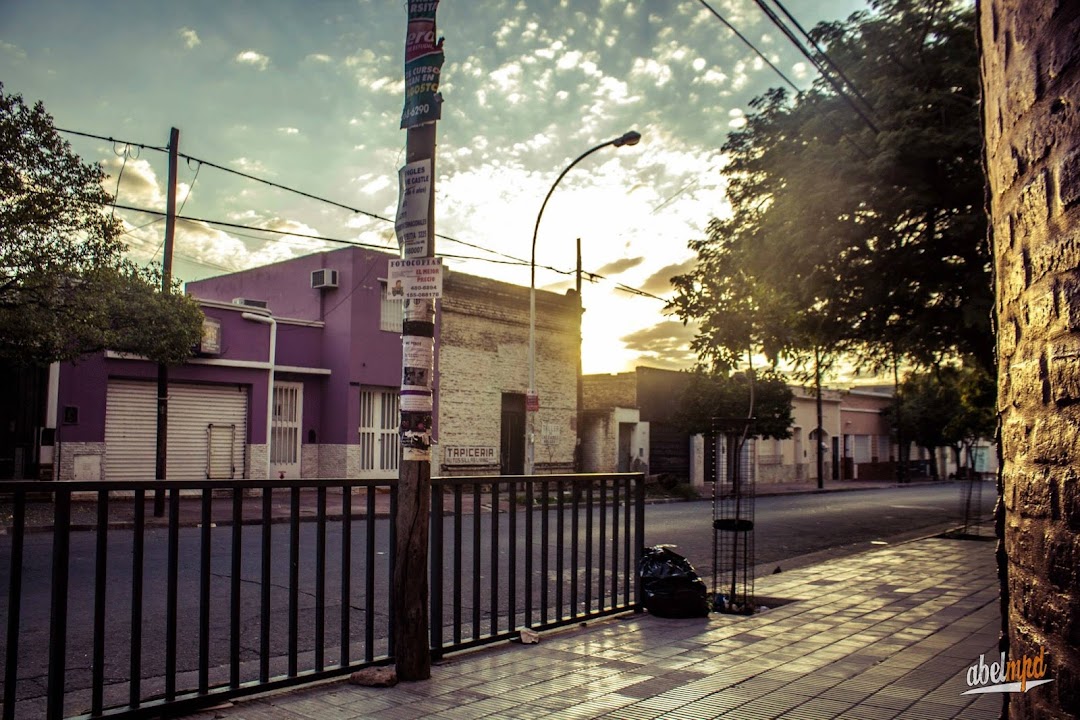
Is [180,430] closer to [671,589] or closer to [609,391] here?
[671,589]

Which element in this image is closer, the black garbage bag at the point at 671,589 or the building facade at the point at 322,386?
the black garbage bag at the point at 671,589

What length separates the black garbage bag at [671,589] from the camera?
6707 millimetres

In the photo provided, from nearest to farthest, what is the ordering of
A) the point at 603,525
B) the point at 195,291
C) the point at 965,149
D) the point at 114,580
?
the point at 603,525
the point at 114,580
the point at 965,149
the point at 195,291

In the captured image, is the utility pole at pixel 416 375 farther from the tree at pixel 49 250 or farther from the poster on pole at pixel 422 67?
the tree at pixel 49 250

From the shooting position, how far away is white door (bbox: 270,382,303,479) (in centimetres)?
2373

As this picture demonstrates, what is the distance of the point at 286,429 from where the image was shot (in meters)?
24.0

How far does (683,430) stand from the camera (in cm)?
3447

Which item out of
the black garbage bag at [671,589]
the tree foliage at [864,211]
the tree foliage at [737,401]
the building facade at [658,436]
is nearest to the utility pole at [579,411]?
the building facade at [658,436]

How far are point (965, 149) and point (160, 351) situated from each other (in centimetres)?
1450

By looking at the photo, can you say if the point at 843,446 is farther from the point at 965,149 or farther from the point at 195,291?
the point at 965,149

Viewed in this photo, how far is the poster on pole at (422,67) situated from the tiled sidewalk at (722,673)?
11.1ft

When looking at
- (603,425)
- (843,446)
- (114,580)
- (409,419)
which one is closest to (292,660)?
(409,419)

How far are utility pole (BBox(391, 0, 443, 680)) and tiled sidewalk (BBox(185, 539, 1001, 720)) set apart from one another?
337mm

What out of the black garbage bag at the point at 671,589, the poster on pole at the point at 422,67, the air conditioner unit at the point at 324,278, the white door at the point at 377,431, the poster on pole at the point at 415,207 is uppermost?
the air conditioner unit at the point at 324,278
